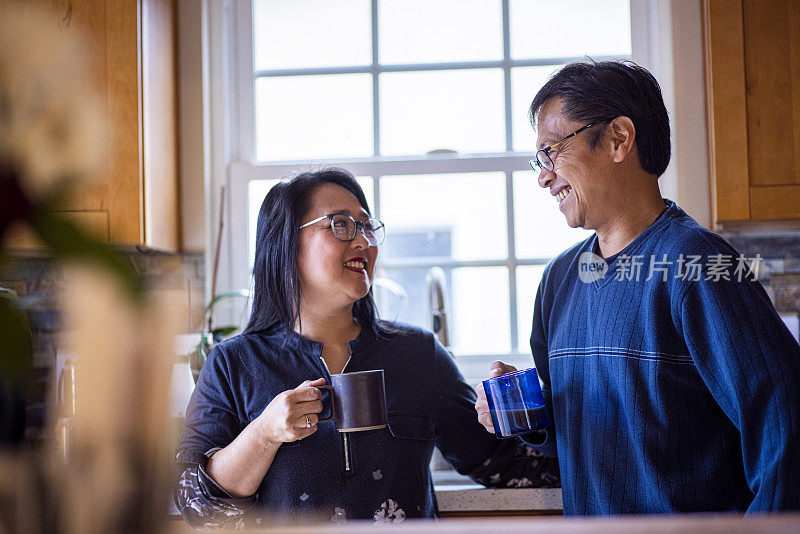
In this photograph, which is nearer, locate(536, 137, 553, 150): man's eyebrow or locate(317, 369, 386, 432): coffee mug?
locate(317, 369, 386, 432): coffee mug

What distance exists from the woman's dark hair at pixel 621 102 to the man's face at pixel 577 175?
0.02 m

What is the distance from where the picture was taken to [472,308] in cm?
251

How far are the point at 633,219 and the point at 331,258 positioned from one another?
0.61 meters

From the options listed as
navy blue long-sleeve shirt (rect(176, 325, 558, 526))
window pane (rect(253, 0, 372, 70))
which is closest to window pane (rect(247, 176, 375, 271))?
window pane (rect(253, 0, 372, 70))

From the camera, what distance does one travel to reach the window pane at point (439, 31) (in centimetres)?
256

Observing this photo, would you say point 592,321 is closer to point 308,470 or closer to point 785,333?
point 785,333

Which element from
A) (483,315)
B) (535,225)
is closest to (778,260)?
(535,225)

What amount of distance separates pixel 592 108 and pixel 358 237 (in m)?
0.54

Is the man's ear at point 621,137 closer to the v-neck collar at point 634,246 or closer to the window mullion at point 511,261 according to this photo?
the v-neck collar at point 634,246

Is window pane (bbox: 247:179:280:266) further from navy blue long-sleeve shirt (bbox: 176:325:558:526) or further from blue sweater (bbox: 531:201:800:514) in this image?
blue sweater (bbox: 531:201:800:514)

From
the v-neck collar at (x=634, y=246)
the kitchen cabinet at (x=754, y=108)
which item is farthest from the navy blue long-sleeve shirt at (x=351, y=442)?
the kitchen cabinet at (x=754, y=108)

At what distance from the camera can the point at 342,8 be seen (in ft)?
8.50

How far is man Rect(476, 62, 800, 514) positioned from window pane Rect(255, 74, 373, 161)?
1220 mm

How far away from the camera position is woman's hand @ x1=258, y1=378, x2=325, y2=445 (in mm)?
1216
